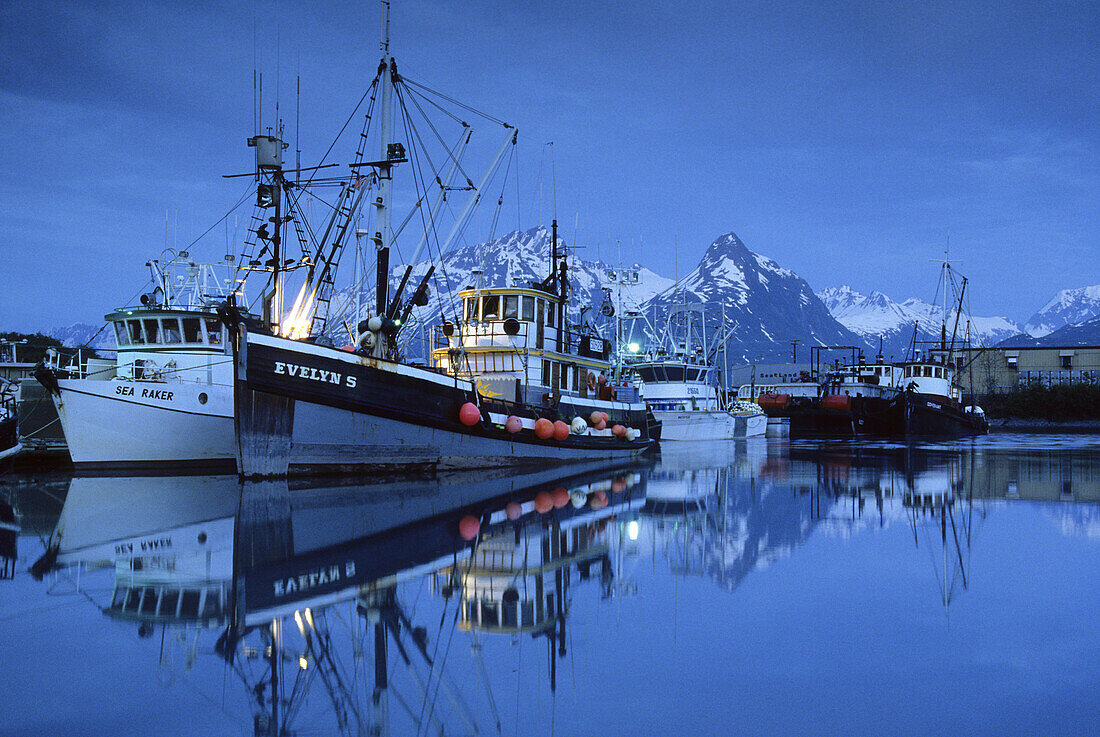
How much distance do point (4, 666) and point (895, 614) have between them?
22.5 ft

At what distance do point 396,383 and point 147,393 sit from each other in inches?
241

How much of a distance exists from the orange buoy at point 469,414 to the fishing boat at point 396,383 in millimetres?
28

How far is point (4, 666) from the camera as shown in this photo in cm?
546

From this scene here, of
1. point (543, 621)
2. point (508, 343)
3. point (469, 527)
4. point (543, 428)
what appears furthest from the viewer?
point (508, 343)

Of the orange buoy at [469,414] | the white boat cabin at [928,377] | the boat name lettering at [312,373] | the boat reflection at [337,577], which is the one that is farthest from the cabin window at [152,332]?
the white boat cabin at [928,377]

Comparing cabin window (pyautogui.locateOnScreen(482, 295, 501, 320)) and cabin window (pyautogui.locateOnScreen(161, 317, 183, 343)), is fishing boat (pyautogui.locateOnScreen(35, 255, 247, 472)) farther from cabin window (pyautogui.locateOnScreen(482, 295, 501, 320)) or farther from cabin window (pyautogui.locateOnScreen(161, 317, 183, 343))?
cabin window (pyautogui.locateOnScreen(482, 295, 501, 320))

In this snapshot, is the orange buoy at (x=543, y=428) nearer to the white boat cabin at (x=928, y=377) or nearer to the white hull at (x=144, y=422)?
the white hull at (x=144, y=422)

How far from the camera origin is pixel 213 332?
21953mm

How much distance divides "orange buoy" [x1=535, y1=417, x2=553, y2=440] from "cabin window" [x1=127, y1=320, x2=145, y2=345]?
35.5 ft

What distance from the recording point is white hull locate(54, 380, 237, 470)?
62.1 feet

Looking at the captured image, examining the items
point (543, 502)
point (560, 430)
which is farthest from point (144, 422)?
point (543, 502)

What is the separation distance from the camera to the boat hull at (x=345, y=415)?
657 inches

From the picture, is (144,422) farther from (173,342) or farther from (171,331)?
(171,331)

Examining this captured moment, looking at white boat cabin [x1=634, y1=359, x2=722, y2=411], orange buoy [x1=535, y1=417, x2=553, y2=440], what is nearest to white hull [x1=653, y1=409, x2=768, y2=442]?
white boat cabin [x1=634, y1=359, x2=722, y2=411]
